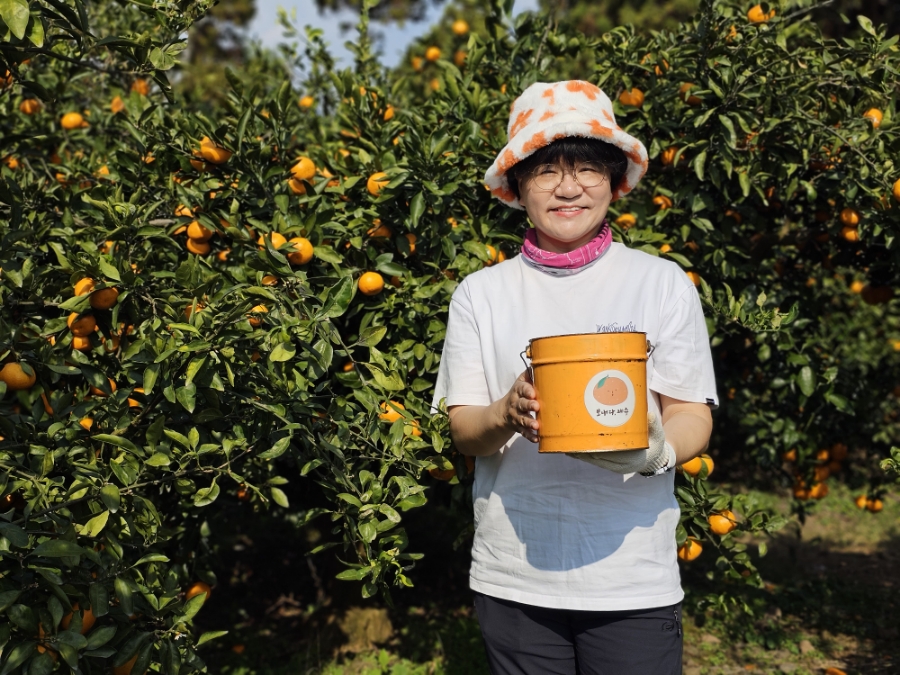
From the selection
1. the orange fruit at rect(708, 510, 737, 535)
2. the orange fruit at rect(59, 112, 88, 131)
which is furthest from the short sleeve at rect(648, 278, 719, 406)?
the orange fruit at rect(59, 112, 88, 131)

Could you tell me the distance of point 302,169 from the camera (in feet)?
8.06

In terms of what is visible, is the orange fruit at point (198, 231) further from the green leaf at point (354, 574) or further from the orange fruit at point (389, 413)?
the green leaf at point (354, 574)

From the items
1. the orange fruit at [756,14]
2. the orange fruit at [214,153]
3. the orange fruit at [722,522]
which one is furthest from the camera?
the orange fruit at [756,14]

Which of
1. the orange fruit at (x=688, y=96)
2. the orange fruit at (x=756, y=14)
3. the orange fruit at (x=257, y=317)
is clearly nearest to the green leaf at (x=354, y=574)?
the orange fruit at (x=257, y=317)

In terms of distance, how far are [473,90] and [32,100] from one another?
168cm

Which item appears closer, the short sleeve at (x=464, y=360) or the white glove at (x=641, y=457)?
the white glove at (x=641, y=457)

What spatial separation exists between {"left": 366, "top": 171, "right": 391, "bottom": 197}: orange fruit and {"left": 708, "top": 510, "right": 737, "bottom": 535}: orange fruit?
4.02 feet

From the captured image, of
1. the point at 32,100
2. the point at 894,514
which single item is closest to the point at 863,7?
the point at 894,514

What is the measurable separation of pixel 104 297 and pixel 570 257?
3.60 ft

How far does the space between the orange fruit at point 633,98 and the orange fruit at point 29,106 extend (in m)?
2.11

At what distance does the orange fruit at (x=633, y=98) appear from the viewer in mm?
2625

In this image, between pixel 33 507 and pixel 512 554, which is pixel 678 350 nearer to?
pixel 512 554

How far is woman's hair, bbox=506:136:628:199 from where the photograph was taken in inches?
64.4

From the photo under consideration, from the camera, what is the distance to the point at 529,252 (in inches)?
Answer: 66.6
